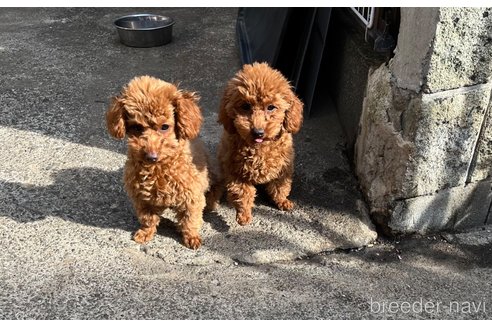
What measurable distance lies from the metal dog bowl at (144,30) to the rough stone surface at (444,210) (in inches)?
159

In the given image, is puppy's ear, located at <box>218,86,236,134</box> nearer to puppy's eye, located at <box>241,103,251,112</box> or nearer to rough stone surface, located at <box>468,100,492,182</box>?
puppy's eye, located at <box>241,103,251,112</box>

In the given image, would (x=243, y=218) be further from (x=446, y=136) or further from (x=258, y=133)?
(x=446, y=136)

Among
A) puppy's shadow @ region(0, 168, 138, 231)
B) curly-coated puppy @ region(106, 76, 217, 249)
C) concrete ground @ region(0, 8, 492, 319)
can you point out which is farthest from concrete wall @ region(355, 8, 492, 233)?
puppy's shadow @ region(0, 168, 138, 231)

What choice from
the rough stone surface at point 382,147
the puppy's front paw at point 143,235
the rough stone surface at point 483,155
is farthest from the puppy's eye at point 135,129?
the rough stone surface at point 483,155

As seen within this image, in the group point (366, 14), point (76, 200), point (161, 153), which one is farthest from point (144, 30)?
point (161, 153)

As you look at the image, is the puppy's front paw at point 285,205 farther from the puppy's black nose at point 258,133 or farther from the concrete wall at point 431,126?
the puppy's black nose at point 258,133

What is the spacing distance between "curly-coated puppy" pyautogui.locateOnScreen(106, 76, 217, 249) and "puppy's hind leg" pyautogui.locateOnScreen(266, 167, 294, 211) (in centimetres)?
48

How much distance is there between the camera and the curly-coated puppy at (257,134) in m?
3.05

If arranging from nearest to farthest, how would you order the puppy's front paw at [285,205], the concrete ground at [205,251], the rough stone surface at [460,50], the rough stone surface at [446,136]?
the rough stone surface at [460,50]
the concrete ground at [205,251]
the rough stone surface at [446,136]
the puppy's front paw at [285,205]

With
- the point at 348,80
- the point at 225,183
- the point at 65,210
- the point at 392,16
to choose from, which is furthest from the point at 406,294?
the point at 65,210

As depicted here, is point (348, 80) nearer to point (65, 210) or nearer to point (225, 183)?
point (225, 183)

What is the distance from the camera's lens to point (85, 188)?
149 inches

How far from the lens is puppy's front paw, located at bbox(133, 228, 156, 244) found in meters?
3.29

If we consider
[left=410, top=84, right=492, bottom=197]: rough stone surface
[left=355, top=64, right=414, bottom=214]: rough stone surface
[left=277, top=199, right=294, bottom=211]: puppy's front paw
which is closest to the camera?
[left=410, top=84, right=492, bottom=197]: rough stone surface
